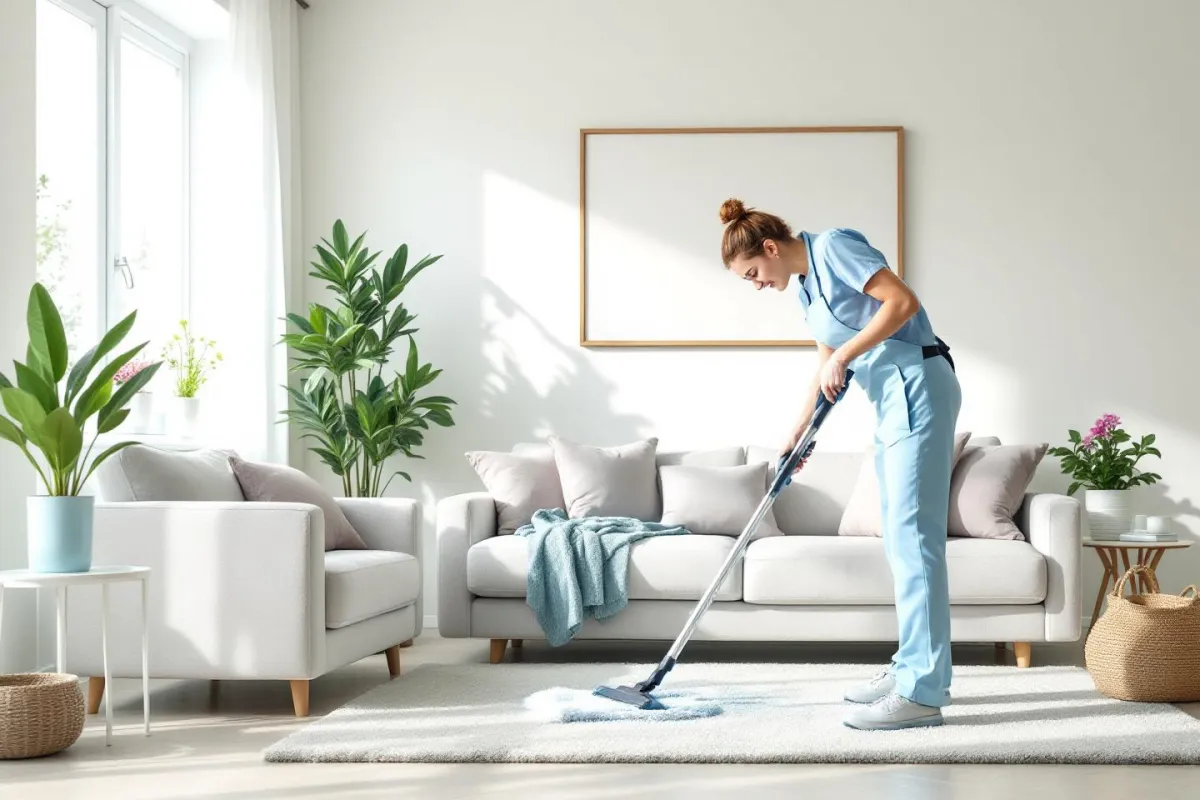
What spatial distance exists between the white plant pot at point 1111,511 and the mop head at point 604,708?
2.06 metres

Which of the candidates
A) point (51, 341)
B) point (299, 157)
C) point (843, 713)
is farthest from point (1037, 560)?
point (299, 157)

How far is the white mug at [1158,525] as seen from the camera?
462cm

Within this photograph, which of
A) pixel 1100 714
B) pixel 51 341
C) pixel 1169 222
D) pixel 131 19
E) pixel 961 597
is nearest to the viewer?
pixel 51 341

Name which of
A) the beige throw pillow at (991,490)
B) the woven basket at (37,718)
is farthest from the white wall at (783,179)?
the woven basket at (37,718)

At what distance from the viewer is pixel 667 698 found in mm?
3424

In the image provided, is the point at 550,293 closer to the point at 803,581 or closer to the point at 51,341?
the point at 803,581

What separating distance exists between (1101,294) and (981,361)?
0.54 metres

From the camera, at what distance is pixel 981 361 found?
17.0 feet

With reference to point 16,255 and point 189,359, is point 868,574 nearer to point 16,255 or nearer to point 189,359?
point 189,359

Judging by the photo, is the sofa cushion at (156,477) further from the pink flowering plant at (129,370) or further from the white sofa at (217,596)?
the pink flowering plant at (129,370)

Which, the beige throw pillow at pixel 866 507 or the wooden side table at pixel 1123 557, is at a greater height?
the beige throw pillow at pixel 866 507

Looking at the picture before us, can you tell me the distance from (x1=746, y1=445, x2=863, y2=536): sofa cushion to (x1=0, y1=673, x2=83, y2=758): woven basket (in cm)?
251

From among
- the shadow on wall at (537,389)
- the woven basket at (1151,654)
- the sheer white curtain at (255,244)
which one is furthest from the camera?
the shadow on wall at (537,389)

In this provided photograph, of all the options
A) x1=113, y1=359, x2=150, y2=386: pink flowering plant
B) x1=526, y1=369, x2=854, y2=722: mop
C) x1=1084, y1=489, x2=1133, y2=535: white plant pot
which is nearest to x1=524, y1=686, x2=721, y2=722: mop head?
x1=526, y1=369, x2=854, y2=722: mop
